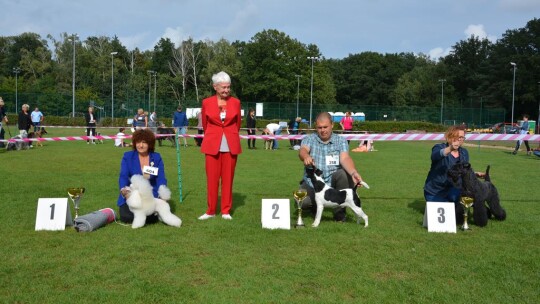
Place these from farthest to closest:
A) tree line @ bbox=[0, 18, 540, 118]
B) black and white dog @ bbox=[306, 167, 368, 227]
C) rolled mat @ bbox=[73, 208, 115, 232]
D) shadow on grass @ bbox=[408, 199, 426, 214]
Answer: tree line @ bbox=[0, 18, 540, 118]
shadow on grass @ bbox=[408, 199, 426, 214]
black and white dog @ bbox=[306, 167, 368, 227]
rolled mat @ bbox=[73, 208, 115, 232]

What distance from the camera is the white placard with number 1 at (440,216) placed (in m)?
5.26

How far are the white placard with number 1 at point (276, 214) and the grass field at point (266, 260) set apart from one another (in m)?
0.16

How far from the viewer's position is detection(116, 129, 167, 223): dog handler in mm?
5516

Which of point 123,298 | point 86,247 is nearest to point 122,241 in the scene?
point 86,247

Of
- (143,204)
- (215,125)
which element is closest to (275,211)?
(215,125)

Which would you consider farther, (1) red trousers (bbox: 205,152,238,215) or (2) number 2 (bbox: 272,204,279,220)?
(1) red trousers (bbox: 205,152,238,215)

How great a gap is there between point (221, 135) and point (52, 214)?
6.44ft

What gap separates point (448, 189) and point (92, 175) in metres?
6.83

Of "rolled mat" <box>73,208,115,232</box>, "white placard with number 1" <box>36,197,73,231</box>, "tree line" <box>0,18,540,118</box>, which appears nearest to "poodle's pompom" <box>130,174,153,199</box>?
"rolled mat" <box>73,208,115,232</box>

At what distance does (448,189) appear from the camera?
5.83 metres

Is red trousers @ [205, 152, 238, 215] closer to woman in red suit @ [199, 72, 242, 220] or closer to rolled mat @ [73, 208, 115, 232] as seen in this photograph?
woman in red suit @ [199, 72, 242, 220]

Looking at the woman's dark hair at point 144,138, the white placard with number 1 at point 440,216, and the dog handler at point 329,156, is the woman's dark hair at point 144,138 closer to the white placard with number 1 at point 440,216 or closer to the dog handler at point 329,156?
the dog handler at point 329,156

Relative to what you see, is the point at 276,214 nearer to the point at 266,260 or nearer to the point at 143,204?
the point at 266,260

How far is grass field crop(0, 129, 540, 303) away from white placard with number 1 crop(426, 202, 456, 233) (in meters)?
0.13
